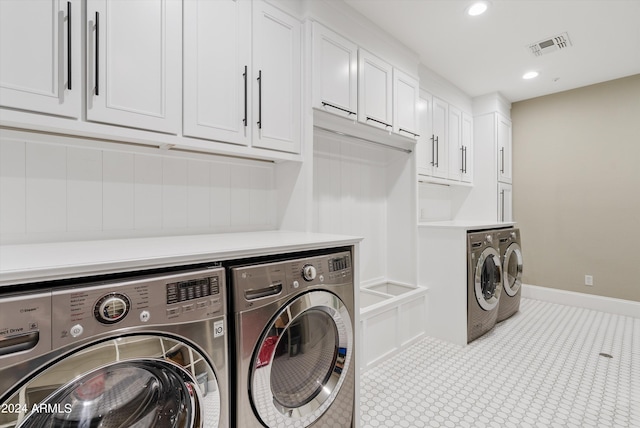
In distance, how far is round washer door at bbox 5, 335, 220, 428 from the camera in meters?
0.76

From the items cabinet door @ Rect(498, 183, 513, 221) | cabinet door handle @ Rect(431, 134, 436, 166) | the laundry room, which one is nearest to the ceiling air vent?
the laundry room

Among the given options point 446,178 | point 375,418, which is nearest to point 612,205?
point 446,178

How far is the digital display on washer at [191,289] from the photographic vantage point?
3.14ft

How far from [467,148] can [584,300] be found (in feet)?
7.66

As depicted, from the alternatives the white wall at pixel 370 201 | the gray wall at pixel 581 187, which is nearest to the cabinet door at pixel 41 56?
the white wall at pixel 370 201

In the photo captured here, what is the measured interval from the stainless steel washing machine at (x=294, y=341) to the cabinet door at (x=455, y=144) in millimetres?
2490

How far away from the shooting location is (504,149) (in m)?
3.97

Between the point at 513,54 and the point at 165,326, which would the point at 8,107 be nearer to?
the point at 165,326

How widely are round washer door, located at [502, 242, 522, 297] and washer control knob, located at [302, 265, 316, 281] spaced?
2.65 metres

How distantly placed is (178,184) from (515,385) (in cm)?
250

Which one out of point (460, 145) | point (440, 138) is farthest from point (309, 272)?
point (460, 145)

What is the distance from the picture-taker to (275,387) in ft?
4.17

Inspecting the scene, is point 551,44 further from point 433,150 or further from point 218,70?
point 218,70

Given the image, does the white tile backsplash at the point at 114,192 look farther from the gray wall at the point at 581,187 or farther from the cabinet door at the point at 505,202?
the gray wall at the point at 581,187
